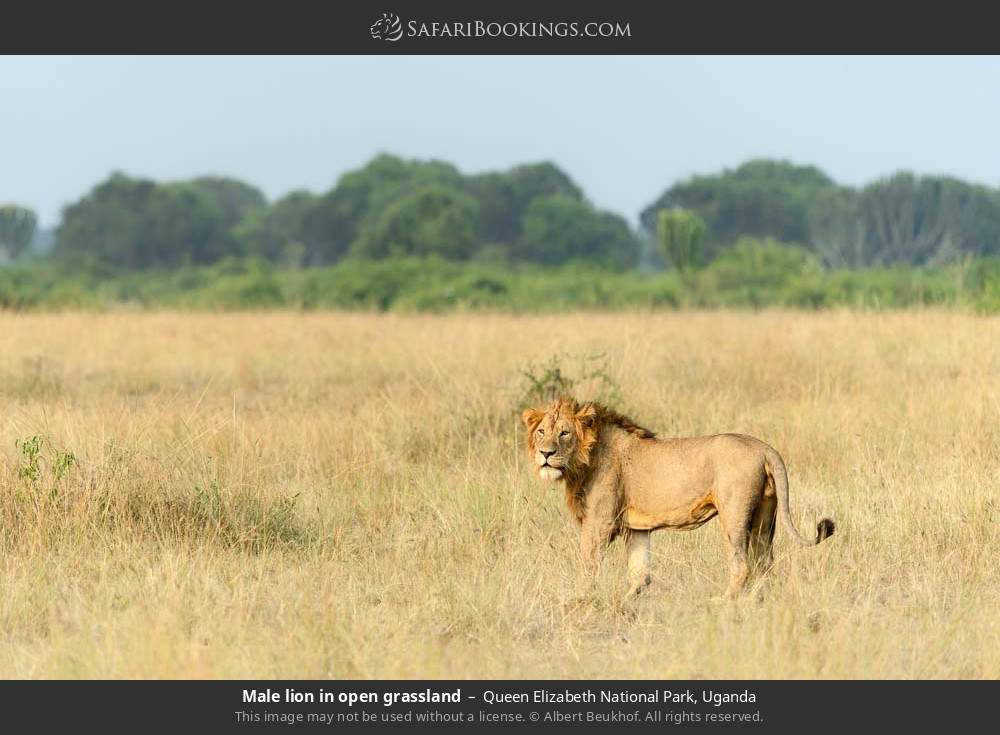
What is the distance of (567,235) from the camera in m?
56.7

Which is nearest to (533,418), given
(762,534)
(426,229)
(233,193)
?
(762,534)

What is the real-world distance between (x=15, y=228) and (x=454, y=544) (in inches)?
2207

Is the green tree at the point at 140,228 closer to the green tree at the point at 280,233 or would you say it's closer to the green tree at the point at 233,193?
the green tree at the point at 280,233

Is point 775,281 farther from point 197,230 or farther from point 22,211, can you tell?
point 22,211

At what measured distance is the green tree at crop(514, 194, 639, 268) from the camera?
56500mm

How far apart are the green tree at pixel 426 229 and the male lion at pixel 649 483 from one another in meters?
45.0

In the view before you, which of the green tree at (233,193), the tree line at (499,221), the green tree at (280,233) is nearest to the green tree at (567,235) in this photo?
the tree line at (499,221)

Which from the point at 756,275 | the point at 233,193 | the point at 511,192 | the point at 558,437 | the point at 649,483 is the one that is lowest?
the point at 649,483

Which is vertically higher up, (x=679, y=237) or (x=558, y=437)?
(x=679, y=237)

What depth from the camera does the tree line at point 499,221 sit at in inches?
1960

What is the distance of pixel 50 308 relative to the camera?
2105 centimetres

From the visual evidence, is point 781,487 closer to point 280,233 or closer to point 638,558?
point 638,558
